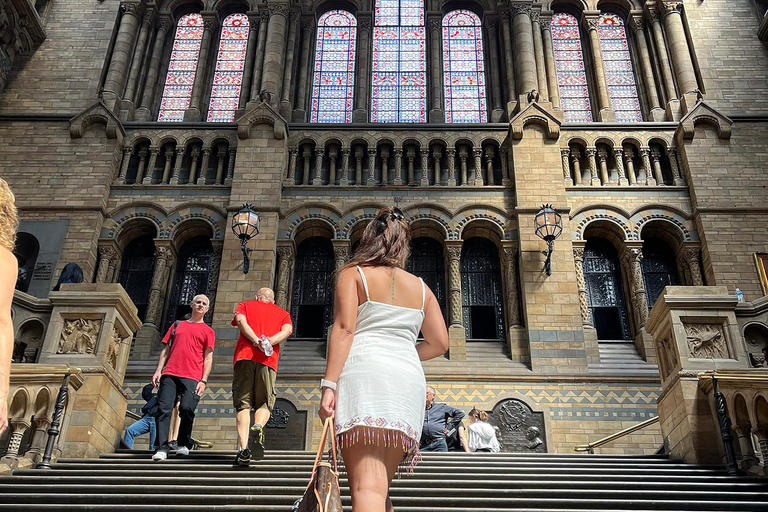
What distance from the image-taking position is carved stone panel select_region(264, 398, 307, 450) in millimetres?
14797

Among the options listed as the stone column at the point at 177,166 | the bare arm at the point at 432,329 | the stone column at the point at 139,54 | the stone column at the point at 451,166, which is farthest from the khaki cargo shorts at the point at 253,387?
→ the stone column at the point at 139,54

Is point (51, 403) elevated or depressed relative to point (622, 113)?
depressed

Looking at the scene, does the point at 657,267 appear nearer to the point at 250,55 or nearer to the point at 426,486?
the point at 250,55

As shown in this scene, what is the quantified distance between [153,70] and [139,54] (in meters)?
0.59

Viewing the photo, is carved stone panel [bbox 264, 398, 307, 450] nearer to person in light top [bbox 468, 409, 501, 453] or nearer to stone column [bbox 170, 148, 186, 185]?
person in light top [bbox 468, 409, 501, 453]

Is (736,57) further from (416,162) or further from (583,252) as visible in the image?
(416,162)

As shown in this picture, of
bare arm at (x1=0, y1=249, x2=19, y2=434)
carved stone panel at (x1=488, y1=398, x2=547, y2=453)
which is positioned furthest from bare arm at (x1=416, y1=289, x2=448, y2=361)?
carved stone panel at (x1=488, y1=398, x2=547, y2=453)

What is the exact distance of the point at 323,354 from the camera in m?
16.6

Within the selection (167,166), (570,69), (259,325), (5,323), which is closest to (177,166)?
(167,166)

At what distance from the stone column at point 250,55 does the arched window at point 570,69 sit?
8.36 meters

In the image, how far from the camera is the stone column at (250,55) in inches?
791

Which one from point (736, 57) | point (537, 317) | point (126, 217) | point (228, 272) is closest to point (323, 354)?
point (228, 272)

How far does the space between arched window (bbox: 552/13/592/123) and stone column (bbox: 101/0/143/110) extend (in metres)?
11.7

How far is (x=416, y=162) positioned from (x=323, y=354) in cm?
555
